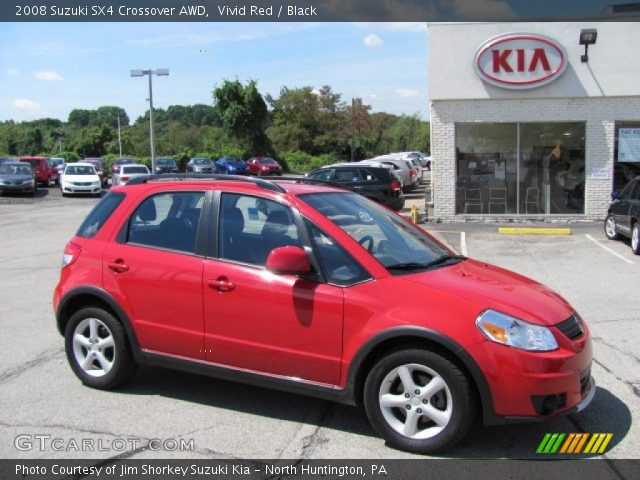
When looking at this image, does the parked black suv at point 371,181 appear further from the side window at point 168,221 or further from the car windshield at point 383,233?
the side window at point 168,221

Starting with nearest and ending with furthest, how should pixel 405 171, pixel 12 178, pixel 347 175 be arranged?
pixel 347 175, pixel 12 178, pixel 405 171

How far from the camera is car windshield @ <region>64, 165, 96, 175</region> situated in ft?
100

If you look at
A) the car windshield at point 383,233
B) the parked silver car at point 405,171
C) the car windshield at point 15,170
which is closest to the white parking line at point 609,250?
the car windshield at point 383,233

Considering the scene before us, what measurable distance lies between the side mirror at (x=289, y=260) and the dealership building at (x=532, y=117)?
1423 centimetres

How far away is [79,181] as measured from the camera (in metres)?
29.9

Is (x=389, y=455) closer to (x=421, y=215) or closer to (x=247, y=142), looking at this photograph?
(x=421, y=215)

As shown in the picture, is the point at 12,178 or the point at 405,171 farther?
the point at 405,171

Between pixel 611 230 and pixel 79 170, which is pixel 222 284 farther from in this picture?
pixel 79 170

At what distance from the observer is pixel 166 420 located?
4.43 m

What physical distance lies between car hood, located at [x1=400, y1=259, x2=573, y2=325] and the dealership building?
13.6 meters

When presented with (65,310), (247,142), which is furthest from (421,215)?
(247,142)

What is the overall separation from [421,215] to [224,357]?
15.2 metres

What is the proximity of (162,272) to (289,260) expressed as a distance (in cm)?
114

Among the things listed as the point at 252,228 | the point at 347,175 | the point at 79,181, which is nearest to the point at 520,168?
the point at 347,175
